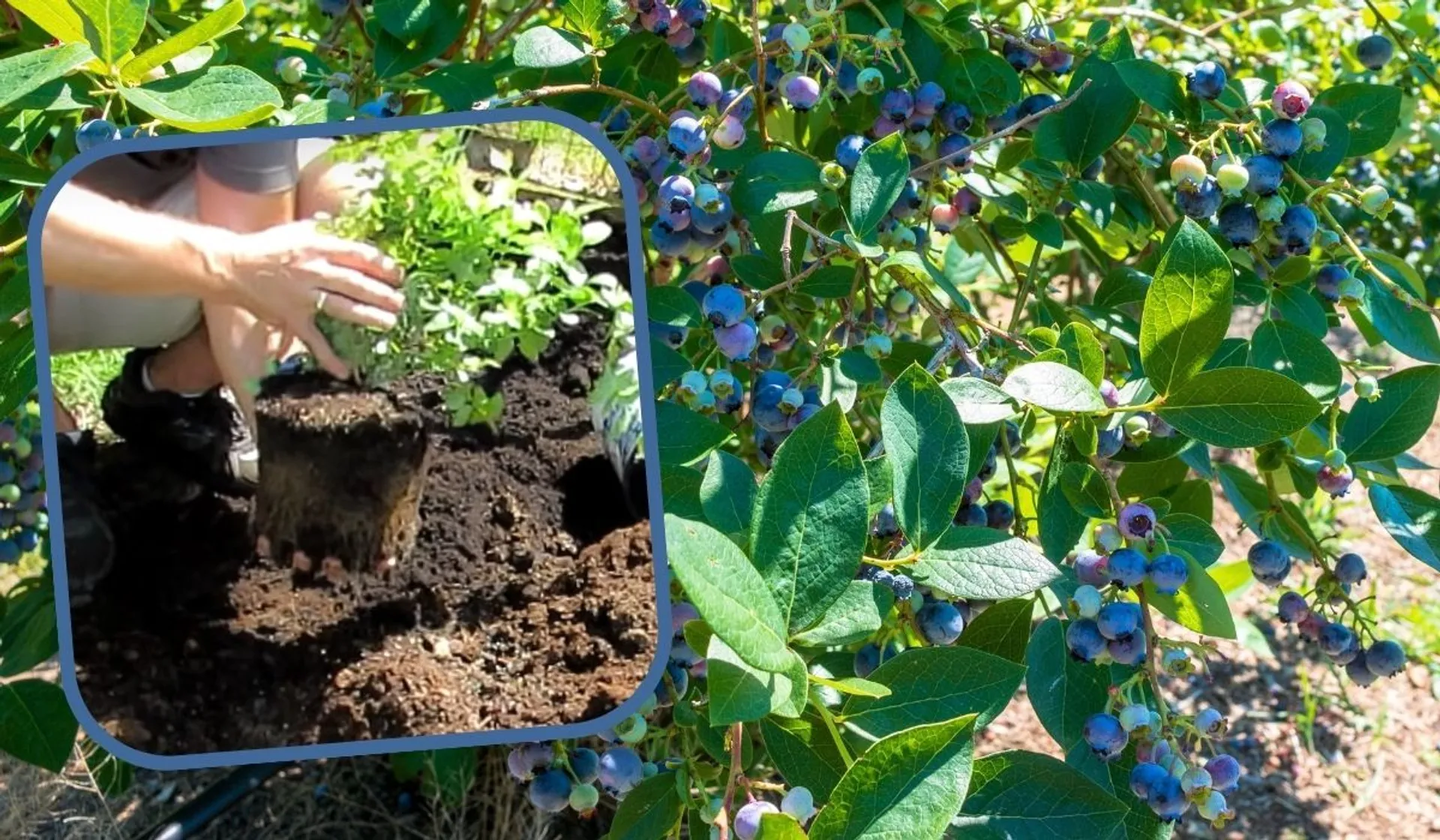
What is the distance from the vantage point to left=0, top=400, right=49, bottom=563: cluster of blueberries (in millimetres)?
1232

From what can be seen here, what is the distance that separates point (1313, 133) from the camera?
0.94 m

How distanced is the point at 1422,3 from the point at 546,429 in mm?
1137

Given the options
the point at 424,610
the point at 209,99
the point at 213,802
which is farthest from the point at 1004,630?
the point at 213,802

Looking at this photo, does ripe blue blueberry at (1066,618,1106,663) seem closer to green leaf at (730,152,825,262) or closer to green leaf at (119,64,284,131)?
green leaf at (730,152,825,262)

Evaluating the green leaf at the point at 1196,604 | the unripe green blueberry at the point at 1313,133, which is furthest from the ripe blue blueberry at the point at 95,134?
the unripe green blueberry at the point at 1313,133

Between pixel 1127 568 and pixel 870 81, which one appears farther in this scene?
pixel 870 81

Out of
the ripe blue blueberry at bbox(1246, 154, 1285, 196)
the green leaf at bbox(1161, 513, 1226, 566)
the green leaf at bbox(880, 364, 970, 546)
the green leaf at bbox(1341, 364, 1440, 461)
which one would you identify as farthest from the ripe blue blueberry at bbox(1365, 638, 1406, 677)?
the green leaf at bbox(880, 364, 970, 546)

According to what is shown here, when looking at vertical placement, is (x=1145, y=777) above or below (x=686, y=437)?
below

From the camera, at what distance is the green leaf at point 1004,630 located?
84 centimetres

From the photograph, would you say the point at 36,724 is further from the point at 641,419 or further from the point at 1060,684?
the point at 1060,684

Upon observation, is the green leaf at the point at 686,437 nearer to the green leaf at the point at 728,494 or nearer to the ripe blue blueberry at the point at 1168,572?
the green leaf at the point at 728,494

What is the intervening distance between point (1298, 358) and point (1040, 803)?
15.5 inches

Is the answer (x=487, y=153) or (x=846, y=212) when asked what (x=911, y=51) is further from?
(x=487, y=153)

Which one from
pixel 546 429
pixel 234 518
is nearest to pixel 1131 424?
pixel 546 429
